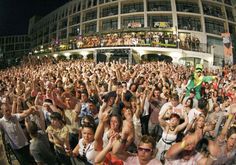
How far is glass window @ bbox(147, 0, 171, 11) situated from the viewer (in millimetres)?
40425

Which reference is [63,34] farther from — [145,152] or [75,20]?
[145,152]

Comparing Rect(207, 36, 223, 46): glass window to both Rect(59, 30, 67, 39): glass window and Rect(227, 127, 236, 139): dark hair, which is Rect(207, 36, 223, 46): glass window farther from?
Rect(227, 127, 236, 139): dark hair

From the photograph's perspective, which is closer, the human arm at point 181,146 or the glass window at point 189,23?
the human arm at point 181,146

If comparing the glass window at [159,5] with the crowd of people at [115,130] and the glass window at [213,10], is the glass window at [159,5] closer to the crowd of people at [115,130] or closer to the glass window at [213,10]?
the glass window at [213,10]

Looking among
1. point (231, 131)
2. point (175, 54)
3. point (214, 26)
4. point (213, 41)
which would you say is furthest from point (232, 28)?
point (231, 131)

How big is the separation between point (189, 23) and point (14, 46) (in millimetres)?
65857

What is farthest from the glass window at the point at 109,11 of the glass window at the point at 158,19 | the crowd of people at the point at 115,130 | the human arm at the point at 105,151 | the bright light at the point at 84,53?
the human arm at the point at 105,151

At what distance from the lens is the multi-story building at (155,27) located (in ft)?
105

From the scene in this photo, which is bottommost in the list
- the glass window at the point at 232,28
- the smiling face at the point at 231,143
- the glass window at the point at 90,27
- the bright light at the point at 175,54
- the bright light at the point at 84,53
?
the smiling face at the point at 231,143

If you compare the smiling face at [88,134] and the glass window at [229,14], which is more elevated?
the glass window at [229,14]

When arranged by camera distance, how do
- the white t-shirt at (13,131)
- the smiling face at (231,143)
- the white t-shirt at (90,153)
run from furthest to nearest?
1. the white t-shirt at (13,131)
2. the smiling face at (231,143)
3. the white t-shirt at (90,153)

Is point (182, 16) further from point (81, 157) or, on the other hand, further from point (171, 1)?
point (81, 157)

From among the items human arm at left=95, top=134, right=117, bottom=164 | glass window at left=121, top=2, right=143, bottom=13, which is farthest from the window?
human arm at left=95, top=134, right=117, bottom=164

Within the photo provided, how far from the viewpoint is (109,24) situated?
41.9 meters
